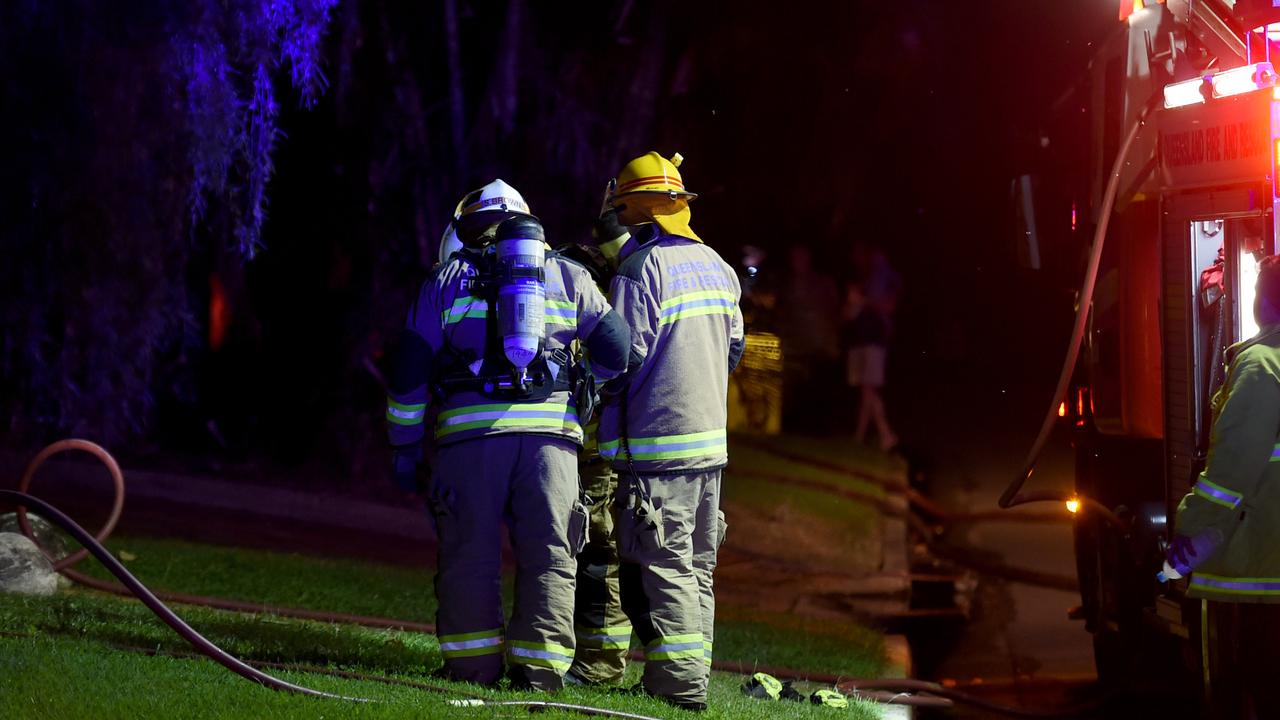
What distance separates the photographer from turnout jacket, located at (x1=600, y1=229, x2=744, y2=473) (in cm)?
596

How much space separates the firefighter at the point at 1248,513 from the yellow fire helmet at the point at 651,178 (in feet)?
7.50

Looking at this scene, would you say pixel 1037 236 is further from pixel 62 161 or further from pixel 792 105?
pixel 792 105

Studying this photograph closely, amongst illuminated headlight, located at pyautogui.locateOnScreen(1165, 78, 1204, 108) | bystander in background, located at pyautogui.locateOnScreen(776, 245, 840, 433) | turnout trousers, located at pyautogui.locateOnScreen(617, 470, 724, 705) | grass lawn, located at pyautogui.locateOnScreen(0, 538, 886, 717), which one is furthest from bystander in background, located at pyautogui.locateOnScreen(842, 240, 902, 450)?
turnout trousers, located at pyautogui.locateOnScreen(617, 470, 724, 705)

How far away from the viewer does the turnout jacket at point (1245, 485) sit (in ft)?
15.9

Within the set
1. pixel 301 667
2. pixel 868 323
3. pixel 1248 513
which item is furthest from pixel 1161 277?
pixel 868 323

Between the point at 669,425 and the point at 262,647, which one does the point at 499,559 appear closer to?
the point at 669,425

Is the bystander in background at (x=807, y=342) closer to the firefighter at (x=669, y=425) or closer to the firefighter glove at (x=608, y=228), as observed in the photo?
the firefighter glove at (x=608, y=228)

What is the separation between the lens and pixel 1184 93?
623 centimetres

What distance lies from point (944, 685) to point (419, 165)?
24.8 feet

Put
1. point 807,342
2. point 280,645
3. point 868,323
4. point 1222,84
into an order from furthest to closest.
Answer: point 807,342, point 868,323, point 280,645, point 1222,84

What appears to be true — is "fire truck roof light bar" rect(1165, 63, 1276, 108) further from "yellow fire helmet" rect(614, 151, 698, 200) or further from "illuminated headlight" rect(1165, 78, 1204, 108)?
"yellow fire helmet" rect(614, 151, 698, 200)

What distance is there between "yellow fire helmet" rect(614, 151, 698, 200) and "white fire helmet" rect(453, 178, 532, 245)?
0.47 meters

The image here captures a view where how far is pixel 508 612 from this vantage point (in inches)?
344

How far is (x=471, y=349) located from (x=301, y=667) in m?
1.50
